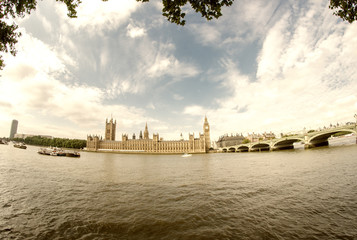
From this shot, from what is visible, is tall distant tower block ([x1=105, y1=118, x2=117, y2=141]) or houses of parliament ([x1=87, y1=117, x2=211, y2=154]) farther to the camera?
tall distant tower block ([x1=105, y1=118, x2=117, y2=141])

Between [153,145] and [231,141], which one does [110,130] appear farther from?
[231,141]

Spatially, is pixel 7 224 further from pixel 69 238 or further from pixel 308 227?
pixel 308 227

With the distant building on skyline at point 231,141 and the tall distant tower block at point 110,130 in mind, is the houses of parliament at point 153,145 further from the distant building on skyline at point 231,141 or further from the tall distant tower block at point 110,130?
the distant building on skyline at point 231,141

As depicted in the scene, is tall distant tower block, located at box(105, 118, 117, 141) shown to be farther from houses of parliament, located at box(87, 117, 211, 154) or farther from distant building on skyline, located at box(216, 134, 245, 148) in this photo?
distant building on skyline, located at box(216, 134, 245, 148)

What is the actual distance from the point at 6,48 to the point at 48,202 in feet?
33.3

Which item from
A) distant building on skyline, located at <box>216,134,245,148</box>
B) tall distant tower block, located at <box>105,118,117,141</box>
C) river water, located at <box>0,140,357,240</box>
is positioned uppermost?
tall distant tower block, located at <box>105,118,117,141</box>

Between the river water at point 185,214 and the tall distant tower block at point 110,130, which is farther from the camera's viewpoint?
the tall distant tower block at point 110,130

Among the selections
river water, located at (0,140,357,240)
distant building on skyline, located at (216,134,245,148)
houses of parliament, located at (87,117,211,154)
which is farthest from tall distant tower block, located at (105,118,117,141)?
river water, located at (0,140,357,240)

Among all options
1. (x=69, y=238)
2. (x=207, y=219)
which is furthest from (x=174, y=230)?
(x=69, y=238)

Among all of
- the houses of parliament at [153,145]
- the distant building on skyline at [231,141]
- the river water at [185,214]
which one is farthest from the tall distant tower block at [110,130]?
the river water at [185,214]

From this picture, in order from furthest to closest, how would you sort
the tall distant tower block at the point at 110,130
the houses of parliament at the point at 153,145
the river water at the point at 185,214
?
the tall distant tower block at the point at 110,130, the houses of parliament at the point at 153,145, the river water at the point at 185,214

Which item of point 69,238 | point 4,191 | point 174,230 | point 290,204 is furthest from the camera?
point 4,191

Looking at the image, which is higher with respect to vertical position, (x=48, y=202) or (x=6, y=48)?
(x=6, y=48)

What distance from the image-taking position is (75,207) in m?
8.41
